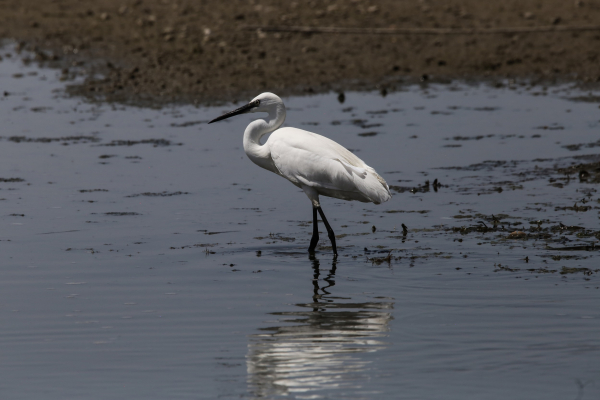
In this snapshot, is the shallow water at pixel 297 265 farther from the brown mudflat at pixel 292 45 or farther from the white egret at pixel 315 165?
the brown mudflat at pixel 292 45

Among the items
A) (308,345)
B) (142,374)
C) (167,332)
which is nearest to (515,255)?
(308,345)

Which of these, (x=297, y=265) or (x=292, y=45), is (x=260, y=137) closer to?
(x=297, y=265)

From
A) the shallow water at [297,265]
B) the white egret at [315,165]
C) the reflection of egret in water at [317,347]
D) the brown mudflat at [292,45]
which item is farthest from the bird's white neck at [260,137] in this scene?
the brown mudflat at [292,45]

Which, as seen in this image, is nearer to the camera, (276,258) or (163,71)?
(276,258)

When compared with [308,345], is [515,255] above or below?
above

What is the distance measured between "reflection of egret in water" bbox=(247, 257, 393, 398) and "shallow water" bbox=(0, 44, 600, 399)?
2 centimetres

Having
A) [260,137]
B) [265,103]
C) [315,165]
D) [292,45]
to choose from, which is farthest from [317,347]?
[292,45]

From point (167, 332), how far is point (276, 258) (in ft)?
5.89

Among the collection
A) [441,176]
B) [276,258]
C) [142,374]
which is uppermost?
[441,176]

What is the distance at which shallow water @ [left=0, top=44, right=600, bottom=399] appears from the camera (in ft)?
15.8

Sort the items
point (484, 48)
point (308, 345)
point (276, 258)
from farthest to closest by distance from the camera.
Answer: point (484, 48) → point (276, 258) → point (308, 345)

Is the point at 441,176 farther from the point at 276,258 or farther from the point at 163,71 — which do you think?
the point at 163,71

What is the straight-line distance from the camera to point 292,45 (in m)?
15.5

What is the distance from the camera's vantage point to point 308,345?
5.22 m
